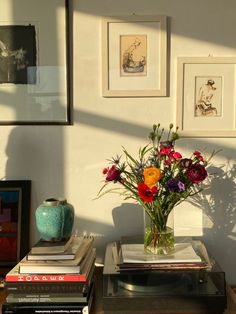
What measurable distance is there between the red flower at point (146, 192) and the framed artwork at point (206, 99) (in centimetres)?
41

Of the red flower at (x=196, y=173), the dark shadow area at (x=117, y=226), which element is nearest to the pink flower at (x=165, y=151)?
the red flower at (x=196, y=173)

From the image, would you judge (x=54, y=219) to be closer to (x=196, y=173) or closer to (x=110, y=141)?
(x=110, y=141)

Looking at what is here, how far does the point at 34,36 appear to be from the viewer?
5.75 ft

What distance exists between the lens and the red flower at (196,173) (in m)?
1.54

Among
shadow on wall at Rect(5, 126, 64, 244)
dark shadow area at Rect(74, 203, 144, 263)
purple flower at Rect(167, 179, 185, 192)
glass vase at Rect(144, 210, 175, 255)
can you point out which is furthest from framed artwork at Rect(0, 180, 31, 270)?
purple flower at Rect(167, 179, 185, 192)

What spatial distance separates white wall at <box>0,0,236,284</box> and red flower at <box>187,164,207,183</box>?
259 millimetres

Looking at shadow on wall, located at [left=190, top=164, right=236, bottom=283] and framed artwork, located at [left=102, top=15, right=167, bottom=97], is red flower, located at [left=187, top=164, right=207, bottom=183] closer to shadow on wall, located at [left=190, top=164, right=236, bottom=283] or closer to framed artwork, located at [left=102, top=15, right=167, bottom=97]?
shadow on wall, located at [left=190, top=164, right=236, bottom=283]

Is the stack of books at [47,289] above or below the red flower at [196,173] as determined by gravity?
below

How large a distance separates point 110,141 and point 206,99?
47 cm

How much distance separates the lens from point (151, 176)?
1489 millimetres

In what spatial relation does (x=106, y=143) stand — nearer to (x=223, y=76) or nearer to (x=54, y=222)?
(x=54, y=222)

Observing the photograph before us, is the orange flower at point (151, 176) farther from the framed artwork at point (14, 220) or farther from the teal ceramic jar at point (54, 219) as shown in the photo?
the framed artwork at point (14, 220)

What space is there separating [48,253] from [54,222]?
12 centimetres

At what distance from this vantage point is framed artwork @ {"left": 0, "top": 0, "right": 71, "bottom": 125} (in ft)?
5.74
